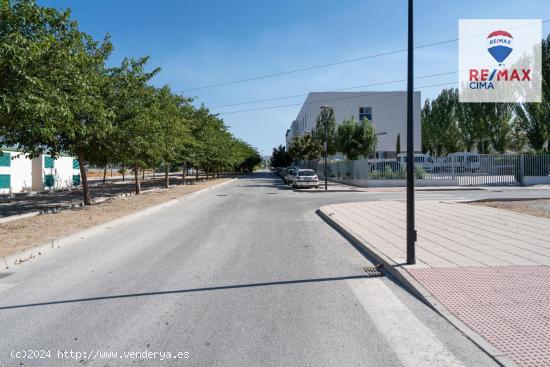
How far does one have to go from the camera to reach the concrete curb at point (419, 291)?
3.71 m

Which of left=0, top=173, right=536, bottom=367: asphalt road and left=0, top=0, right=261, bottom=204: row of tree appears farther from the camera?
left=0, top=0, right=261, bottom=204: row of tree

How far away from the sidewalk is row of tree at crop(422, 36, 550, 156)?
30.4 metres

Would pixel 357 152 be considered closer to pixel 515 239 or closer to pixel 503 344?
pixel 515 239

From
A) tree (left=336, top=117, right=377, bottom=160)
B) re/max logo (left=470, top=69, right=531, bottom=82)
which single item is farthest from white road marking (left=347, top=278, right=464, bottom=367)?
tree (left=336, top=117, right=377, bottom=160)

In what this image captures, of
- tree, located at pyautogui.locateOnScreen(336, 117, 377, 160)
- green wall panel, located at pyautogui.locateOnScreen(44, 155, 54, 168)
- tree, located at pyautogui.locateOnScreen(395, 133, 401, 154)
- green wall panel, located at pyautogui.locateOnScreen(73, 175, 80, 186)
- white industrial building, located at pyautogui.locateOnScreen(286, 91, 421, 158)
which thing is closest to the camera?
green wall panel, located at pyautogui.locateOnScreen(44, 155, 54, 168)

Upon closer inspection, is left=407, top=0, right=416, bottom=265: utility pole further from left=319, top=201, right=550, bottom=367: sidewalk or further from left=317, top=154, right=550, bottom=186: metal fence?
left=317, top=154, right=550, bottom=186: metal fence

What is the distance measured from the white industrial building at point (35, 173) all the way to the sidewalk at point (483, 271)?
22153 mm

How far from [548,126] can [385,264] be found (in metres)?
37.1

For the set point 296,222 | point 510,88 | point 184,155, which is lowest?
point 296,222

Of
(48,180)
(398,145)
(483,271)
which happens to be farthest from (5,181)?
(398,145)

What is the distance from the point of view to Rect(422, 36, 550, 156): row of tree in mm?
37219

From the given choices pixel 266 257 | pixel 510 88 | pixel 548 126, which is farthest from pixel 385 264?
pixel 510 88

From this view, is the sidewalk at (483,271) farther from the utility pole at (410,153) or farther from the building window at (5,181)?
the building window at (5,181)

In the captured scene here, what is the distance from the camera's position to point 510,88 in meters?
46.2
